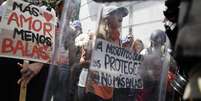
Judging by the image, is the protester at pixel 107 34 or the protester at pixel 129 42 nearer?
the protester at pixel 107 34

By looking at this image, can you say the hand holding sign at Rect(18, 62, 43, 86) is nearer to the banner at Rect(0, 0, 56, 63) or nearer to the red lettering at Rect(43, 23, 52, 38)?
the banner at Rect(0, 0, 56, 63)

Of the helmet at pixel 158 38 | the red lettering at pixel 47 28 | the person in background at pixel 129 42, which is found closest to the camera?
the person in background at pixel 129 42

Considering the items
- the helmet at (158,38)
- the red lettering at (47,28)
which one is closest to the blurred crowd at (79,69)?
the helmet at (158,38)

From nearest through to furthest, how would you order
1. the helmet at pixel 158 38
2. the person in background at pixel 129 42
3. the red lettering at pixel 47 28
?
the person in background at pixel 129 42
the red lettering at pixel 47 28
the helmet at pixel 158 38

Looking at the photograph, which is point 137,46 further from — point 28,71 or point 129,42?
point 28,71

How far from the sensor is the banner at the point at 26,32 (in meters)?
5.12

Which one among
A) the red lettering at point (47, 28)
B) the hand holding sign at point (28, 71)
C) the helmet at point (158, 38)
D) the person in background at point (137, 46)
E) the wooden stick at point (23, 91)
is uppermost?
the red lettering at point (47, 28)

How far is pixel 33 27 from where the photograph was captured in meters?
5.40

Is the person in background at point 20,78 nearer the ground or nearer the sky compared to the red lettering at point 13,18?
nearer the ground

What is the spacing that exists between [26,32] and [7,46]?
0.29 metres

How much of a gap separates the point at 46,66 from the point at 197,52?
12.1ft

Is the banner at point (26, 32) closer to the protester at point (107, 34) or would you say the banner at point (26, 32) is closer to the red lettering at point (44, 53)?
the red lettering at point (44, 53)

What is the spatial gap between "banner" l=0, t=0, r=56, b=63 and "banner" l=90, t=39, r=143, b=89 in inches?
21.5

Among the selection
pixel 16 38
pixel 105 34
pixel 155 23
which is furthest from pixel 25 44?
pixel 155 23
